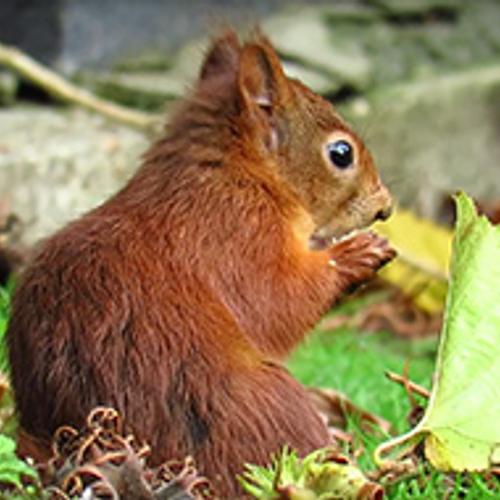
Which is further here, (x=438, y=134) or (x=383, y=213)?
(x=438, y=134)

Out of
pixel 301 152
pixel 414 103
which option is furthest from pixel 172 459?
pixel 414 103

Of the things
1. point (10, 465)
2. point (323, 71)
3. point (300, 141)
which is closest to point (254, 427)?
point (10, 465)

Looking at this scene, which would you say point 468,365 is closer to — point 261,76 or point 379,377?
point 261,76

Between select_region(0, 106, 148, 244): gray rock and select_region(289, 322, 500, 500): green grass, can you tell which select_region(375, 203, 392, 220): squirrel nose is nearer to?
select_region(289, 322, 500, 500): green grass

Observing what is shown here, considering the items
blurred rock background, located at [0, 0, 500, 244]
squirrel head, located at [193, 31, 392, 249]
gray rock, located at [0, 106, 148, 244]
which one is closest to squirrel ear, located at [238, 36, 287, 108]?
squirrel head, located at [193, 31, 392, 249]

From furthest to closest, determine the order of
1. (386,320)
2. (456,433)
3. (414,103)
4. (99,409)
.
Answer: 1. (414,103)
2. (386,320)
3. (456,433)
4. (99,409)

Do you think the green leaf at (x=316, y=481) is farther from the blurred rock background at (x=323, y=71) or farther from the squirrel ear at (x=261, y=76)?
the blurred rock background at (x=323, y=71)

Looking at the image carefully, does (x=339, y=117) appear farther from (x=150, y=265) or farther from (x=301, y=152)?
(x=150, y=265)
